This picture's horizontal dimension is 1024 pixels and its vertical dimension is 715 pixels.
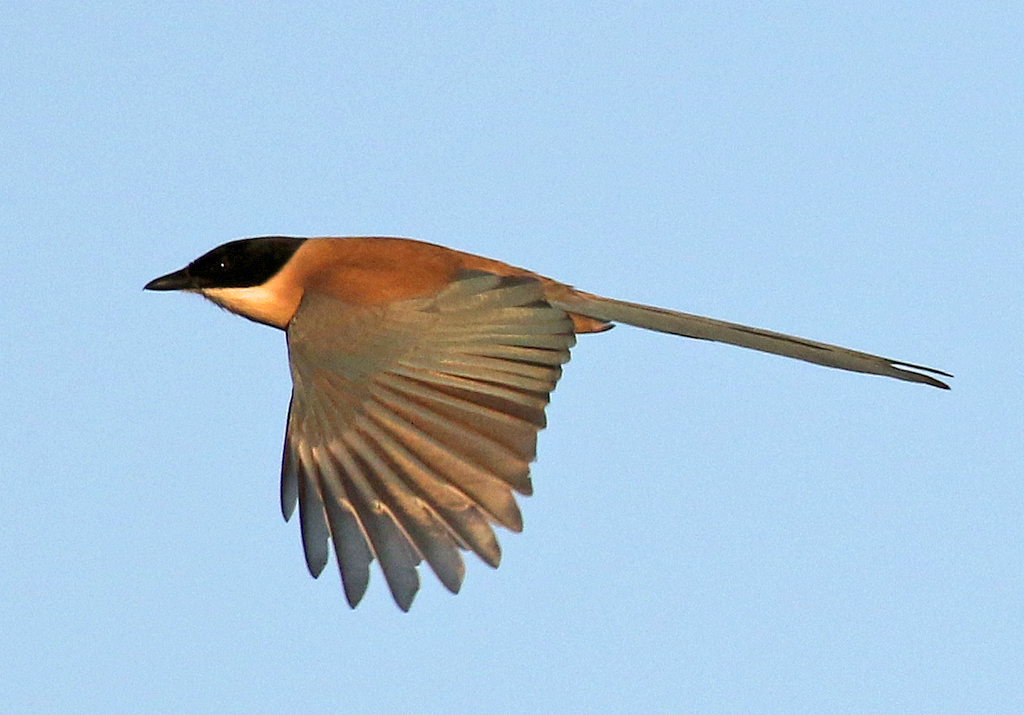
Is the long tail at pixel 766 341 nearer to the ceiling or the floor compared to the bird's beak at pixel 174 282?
nearer to the ceiling

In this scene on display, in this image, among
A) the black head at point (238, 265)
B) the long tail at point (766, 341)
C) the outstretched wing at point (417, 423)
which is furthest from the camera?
the black head at point (238, 265)

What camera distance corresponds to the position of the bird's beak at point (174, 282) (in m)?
6.58

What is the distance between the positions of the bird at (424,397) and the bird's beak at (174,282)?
2.26 ft

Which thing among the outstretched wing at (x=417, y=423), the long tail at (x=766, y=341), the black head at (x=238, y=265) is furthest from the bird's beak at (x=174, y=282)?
the long tail at (x=766, y=341)

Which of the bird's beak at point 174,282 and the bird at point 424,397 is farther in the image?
the bird's beak at point 174,282

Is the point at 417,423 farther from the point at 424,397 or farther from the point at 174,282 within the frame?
the point at 174,282

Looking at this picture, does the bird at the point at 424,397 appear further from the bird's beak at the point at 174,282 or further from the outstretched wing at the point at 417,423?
the bird's beak at the point at 174,282

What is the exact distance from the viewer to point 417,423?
5.30 meters

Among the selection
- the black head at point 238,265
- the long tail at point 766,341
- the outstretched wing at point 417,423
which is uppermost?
the long tail at point 766,341

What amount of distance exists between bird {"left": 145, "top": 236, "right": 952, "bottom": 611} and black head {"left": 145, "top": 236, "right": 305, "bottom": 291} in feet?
1.26

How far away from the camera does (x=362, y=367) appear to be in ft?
17.9

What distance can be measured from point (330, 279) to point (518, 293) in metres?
0.84

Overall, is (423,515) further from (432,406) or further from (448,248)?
(448,248)

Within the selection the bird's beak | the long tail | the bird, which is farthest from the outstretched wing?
the bird's beak
